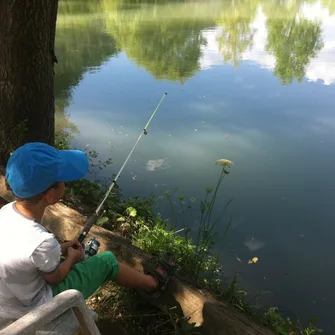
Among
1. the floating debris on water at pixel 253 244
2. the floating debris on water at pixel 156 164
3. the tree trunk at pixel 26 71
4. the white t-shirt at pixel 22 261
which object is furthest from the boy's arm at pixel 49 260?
the floating debris on water at pixel 156 164

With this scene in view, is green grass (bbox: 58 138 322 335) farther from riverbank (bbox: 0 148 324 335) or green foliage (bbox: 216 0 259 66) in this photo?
green foliage (bbox: 216 0 259 66)

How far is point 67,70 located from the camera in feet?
26.7

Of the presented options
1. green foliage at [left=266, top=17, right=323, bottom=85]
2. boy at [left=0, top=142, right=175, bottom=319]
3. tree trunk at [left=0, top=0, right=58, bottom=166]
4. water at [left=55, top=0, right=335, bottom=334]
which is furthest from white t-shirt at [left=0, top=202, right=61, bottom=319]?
green foliage at [left=266, top=17, right=323, bottom=85]

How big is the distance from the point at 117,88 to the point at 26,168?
230 inches

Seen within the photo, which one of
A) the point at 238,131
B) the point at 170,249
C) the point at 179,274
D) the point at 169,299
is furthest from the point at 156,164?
the point at 169,299

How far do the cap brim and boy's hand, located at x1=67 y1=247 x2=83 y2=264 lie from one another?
355 mm

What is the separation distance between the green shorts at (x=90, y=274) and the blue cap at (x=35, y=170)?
0.45 metres

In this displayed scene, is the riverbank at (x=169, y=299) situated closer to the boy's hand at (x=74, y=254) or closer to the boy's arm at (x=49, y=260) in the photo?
the boy's hand at (x=74, y=254)

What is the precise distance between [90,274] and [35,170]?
0.59 metres

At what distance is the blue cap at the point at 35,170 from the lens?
1392 mm

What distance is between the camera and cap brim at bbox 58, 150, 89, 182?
1.46 m

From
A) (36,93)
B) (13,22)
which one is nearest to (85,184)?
(36,93)

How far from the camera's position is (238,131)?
530 cm

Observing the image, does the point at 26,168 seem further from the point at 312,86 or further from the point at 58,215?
the point at 312,86
